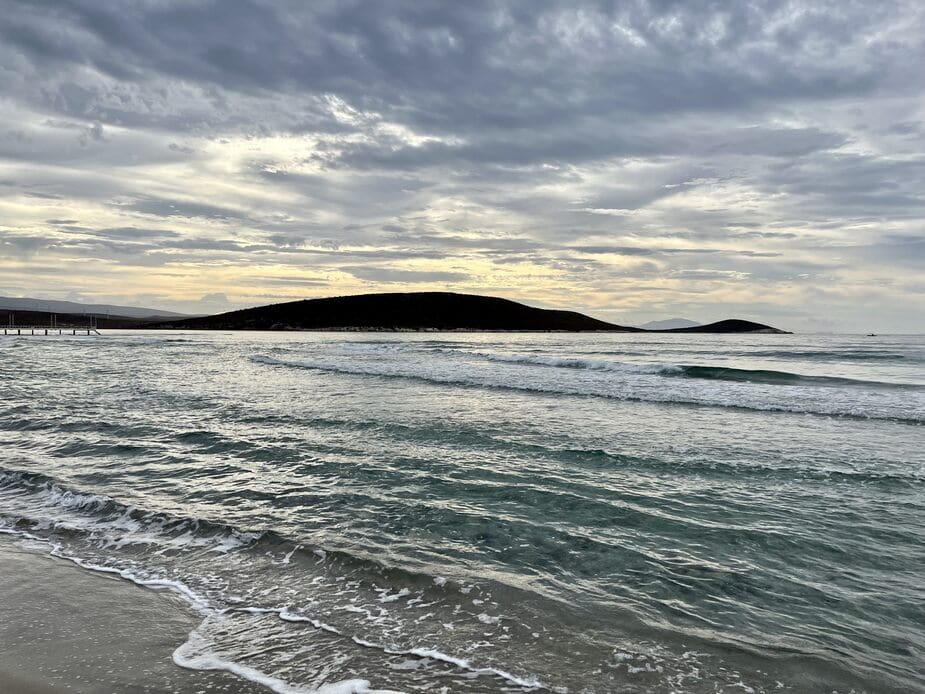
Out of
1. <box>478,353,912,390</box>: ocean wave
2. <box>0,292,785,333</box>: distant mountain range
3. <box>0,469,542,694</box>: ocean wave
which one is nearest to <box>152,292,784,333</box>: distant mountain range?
<box>0,292,785,333</box>: distant mountain range

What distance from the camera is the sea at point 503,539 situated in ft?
12.7

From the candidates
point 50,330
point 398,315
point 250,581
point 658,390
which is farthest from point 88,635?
point 398,315

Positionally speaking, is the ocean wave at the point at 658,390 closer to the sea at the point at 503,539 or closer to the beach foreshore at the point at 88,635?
the sea at the point at 503,539

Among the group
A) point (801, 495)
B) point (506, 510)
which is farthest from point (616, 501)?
point (801, 495)

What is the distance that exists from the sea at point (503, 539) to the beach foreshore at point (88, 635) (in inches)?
6.1

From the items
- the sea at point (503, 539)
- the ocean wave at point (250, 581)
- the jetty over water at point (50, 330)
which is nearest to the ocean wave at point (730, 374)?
the sea at point (503, 539)

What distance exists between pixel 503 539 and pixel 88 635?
380cm

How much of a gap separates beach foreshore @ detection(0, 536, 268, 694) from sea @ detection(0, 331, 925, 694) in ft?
0.51

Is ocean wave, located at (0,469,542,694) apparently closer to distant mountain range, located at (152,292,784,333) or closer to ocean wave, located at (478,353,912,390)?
ocean wave, located at (478,353,912,390)

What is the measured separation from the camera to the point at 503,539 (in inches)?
241

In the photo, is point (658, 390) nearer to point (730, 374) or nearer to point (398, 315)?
point (730, 374)

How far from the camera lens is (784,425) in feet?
44.2

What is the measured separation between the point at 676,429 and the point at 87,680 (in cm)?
1176

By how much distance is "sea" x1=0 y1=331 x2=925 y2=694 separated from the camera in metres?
3.87
